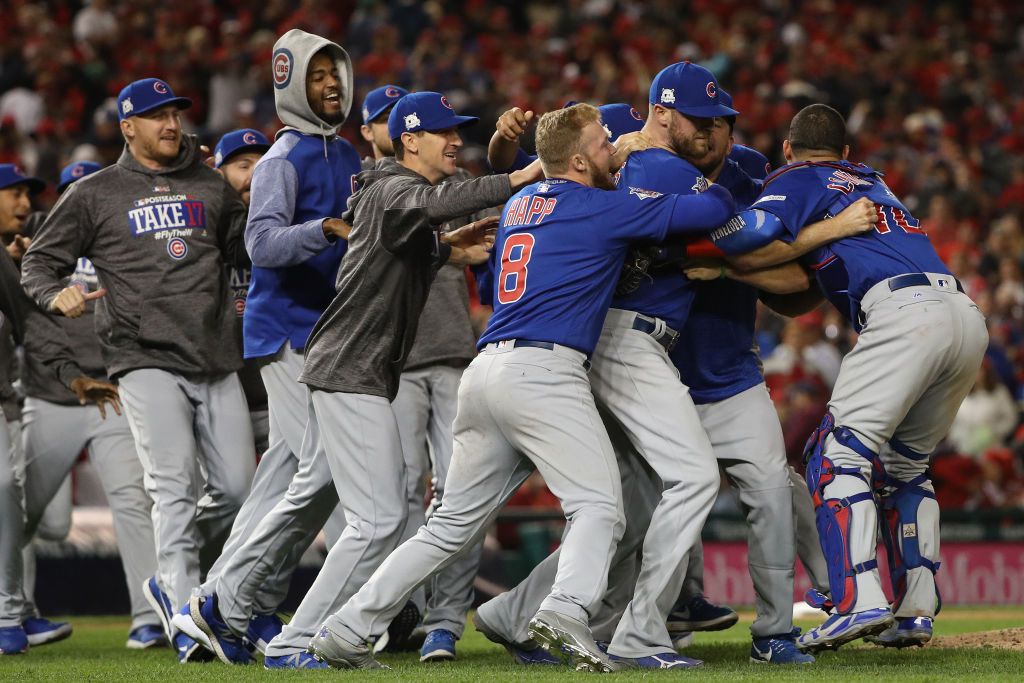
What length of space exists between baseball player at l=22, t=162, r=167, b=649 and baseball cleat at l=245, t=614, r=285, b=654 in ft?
3.95

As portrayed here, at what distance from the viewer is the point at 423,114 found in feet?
20.4

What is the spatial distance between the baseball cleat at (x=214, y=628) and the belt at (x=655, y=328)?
2.24 metres

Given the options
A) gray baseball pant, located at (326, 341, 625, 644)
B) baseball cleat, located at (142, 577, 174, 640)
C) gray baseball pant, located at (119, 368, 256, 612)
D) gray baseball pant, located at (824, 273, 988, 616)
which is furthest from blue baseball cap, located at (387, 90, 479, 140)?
baseball cleat, located at (142, 577, 174, 640)

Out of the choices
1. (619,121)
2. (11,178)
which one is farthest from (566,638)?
(11,178)

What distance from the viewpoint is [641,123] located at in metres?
6.97

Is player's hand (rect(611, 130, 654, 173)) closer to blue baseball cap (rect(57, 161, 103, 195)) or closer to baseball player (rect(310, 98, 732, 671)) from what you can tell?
baseball player (rect(310, 98, 732, 671))

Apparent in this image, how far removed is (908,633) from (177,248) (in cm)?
387

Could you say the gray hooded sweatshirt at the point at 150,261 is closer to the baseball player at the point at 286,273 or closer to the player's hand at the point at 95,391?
the baseball player at the point at 286,273

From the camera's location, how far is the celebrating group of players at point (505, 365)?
564 cm

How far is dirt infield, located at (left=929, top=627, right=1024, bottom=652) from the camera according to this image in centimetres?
653

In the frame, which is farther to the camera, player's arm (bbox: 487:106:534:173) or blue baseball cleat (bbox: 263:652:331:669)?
player's arm (bbox: 487:106:534:173)

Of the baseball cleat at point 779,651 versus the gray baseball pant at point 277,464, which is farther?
the gray baseball pant at point 277,464

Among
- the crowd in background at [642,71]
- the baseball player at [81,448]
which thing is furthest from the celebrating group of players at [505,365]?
the crowd in background at [642,71]

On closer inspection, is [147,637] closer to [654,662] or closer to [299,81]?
[299,81]
